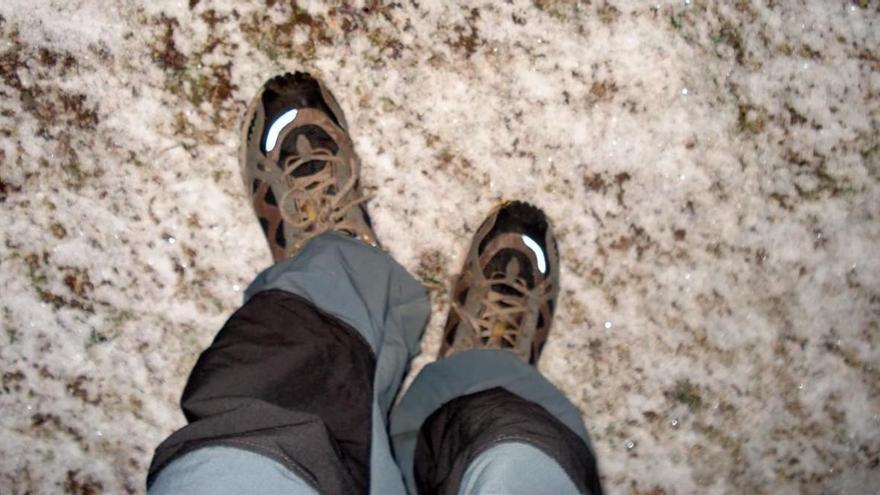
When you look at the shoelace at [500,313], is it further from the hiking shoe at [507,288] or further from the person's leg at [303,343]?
the person's leg at [303,343]

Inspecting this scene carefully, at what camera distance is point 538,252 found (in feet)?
3.77

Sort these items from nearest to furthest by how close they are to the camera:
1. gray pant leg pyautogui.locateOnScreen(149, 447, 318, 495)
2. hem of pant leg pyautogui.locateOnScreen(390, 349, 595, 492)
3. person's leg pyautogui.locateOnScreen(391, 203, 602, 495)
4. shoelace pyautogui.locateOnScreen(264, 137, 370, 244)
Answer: gray pant leg pyautogui.locateOnScreen(149, 447, 318, 495)
person's leg pyautogui.locateOnScreen(391, 203, 602, 495)
hem of pant leg pyautogui.locateOnScreen(390, 349, 595, 492)
shoelace pyautogui.locateOnScreen(264, 137, 370, 244)

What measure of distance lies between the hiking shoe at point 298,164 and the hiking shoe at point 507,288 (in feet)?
0.58

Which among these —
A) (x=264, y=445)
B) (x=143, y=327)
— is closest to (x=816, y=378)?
(x=264, y=445)

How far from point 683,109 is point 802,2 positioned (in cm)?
27

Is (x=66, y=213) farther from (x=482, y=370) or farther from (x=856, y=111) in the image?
(x=856, y=111)

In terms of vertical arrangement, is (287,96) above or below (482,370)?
above

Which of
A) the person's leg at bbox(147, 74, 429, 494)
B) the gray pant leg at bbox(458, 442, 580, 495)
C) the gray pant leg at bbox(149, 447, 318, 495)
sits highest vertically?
the person's leg at bbox(147, 74, 429, 494)

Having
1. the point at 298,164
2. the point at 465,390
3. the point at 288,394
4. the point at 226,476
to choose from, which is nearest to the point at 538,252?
the point at 465,390

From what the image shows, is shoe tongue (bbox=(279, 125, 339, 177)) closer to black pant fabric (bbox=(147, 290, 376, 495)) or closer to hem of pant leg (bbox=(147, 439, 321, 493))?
black pant fabric (bbox=(147, 290, 376, 495))

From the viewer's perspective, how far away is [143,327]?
118 centimetres

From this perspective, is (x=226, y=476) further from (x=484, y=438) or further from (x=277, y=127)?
(x=277, y=127)

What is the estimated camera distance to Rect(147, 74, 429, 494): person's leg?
708 millimetres

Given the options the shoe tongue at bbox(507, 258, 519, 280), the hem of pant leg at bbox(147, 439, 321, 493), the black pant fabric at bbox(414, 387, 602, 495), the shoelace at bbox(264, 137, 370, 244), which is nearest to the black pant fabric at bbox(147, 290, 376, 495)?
the hem of pant leg at bbox(147, 439, 321, 493)
